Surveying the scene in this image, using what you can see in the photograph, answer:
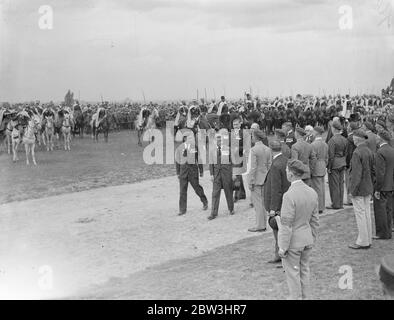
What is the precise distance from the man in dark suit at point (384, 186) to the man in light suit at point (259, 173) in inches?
74.9

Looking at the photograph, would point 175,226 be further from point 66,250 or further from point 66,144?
point 66,144

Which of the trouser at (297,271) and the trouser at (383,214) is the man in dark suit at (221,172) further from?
the trouser at (297,271)

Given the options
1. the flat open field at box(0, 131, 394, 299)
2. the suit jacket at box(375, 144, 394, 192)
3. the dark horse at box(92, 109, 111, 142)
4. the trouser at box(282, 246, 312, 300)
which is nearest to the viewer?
the trouser at box(282, 246, 312, 300)


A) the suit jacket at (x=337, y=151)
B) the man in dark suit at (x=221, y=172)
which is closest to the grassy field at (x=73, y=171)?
the man in dark suit at (x=221, y=172)

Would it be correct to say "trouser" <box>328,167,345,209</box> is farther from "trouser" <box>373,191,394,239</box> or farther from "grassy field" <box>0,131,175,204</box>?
"grassy field" <box>0,131,175,204</box>

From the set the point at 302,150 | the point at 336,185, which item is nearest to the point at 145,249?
the point at 302,150

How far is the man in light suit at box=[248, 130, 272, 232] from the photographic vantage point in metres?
8.93

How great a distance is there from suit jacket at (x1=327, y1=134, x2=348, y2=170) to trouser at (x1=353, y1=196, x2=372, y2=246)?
2443 mm

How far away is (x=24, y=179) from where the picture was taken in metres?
14.6

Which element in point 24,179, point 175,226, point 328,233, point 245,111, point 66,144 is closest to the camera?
point 328,233

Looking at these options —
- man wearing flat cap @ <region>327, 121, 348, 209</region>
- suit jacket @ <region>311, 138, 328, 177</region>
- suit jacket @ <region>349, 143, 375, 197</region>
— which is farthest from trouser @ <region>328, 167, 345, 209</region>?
suit jacket @ <region>349, 143, 375, 197</region>

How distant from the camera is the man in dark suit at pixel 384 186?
7961 mm
